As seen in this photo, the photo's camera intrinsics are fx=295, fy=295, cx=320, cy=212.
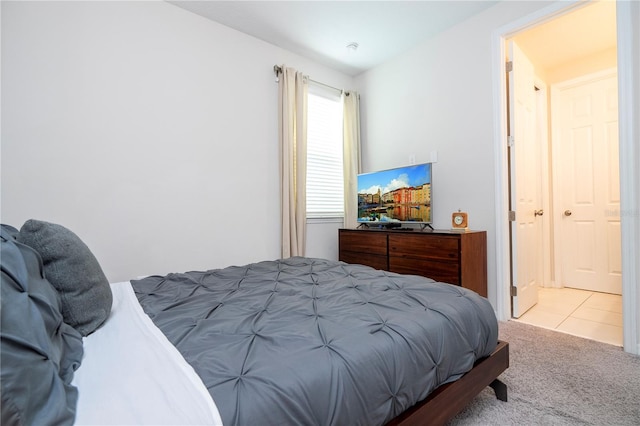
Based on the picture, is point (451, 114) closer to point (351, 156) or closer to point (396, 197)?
point (396, 197)

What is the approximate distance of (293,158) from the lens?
3262 mm

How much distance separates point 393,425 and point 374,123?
3.42 metres

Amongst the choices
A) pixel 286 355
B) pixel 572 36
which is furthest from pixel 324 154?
pixel 286 355

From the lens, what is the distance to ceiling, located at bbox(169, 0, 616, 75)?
264 centimetres

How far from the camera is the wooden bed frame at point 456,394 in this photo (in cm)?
98

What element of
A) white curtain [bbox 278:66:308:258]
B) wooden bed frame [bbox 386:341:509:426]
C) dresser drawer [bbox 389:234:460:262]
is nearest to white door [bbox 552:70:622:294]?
dresser drawer [bbox 389:234:460:262]

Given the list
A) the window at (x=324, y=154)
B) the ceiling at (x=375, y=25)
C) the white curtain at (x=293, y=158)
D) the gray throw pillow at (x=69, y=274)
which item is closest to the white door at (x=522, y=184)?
the ceiling at (x=375, y=25)

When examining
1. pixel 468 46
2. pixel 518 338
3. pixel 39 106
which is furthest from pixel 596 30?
pixel 39 106

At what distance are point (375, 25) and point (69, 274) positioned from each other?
3.13 metres

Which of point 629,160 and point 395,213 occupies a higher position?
point 629,160

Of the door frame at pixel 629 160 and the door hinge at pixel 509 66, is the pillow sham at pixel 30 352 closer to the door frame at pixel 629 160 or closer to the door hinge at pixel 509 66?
the door frame at pixel 629 160

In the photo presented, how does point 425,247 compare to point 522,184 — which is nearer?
point 425,247

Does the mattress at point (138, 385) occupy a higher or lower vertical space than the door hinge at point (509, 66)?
lower

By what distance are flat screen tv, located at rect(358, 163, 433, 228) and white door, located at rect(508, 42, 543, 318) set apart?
0.75 meters
